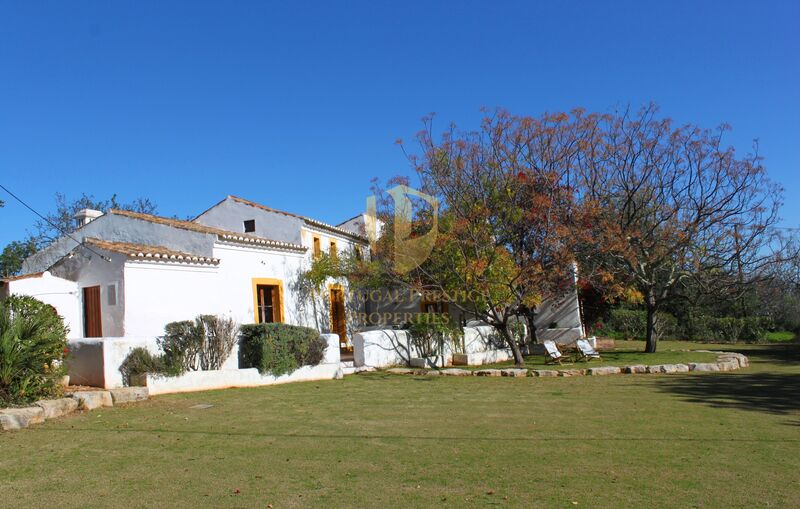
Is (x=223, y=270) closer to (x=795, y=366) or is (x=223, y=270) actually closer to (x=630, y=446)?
(x=630, y=446)

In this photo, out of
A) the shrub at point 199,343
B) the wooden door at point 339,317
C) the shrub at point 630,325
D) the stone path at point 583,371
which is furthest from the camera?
the shrub at point 630,325

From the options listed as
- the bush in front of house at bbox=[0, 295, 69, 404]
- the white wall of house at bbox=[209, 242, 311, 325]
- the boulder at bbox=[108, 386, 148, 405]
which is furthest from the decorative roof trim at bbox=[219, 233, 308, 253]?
the bush in front of house at bbox=[0, 295, 69, 404]

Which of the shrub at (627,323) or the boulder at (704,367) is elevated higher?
the shrub at (627,323)

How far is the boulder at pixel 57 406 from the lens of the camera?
8.71 m

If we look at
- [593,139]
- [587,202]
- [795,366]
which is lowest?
[795,366]

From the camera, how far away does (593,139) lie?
1933 centimetres

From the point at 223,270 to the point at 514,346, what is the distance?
29.9 feet

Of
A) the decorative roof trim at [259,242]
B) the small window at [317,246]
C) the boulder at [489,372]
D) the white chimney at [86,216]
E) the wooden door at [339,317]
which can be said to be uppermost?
the white chimney at [86,216]

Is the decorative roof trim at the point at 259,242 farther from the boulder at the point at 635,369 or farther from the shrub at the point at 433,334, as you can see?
the boulder at the point at 635,369

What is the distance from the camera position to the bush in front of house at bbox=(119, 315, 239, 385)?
1144 cm

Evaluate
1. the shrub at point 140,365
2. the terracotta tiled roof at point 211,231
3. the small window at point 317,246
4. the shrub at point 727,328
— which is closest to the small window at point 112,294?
→ the shrub at point 140,365

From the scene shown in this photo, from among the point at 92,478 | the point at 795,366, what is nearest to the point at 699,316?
the point at 795,366

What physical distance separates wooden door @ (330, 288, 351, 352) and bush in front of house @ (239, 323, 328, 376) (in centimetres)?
770

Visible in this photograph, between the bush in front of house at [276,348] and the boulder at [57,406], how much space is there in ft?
15.5
